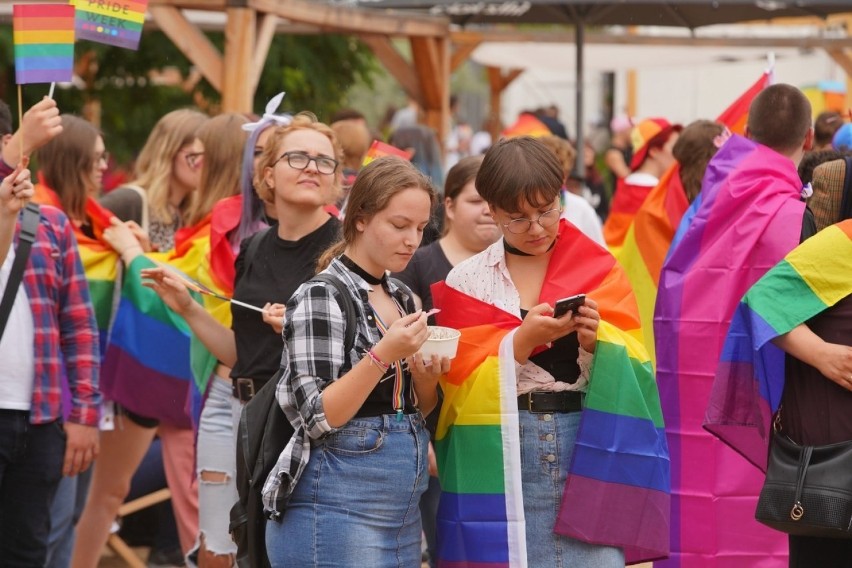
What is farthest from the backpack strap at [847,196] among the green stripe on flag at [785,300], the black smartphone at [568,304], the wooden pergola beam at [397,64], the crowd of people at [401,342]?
the wooden pergola beam at [397,64]

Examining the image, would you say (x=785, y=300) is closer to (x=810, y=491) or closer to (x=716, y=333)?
(x=810, y=491)

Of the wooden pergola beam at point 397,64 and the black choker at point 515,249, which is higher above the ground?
the wooden pergola beam at point 397,64

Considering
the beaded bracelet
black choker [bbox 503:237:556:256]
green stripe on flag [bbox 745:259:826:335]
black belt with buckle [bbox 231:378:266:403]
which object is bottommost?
black belt with buckle [bbox 231:378:266:403]

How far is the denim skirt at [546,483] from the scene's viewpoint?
3.74 meters

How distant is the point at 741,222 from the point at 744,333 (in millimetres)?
938

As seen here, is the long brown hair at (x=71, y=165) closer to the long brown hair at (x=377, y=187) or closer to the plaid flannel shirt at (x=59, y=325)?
the plaid flannel shirt at (x=59, y=325)

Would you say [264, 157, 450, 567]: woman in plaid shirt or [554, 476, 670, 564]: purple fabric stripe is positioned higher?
[264, 157, 450, 567]: woman in plaid shirt

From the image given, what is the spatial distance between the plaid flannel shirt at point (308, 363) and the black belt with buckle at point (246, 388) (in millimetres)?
961

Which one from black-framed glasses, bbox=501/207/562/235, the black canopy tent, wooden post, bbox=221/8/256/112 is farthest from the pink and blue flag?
the black canopy tent

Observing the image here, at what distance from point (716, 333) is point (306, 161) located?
166 centimetres

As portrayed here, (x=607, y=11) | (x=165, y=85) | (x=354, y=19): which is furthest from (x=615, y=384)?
(x=165, y=85)

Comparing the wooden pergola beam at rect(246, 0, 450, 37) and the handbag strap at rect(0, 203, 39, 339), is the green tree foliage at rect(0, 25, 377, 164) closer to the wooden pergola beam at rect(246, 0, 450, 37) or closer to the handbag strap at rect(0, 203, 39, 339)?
the wooden pergola beam at rect(246, 0, 450, 37)

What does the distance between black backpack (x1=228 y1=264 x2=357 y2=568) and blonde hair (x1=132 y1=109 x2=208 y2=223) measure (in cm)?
277

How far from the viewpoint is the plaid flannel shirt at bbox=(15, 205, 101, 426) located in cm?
459
